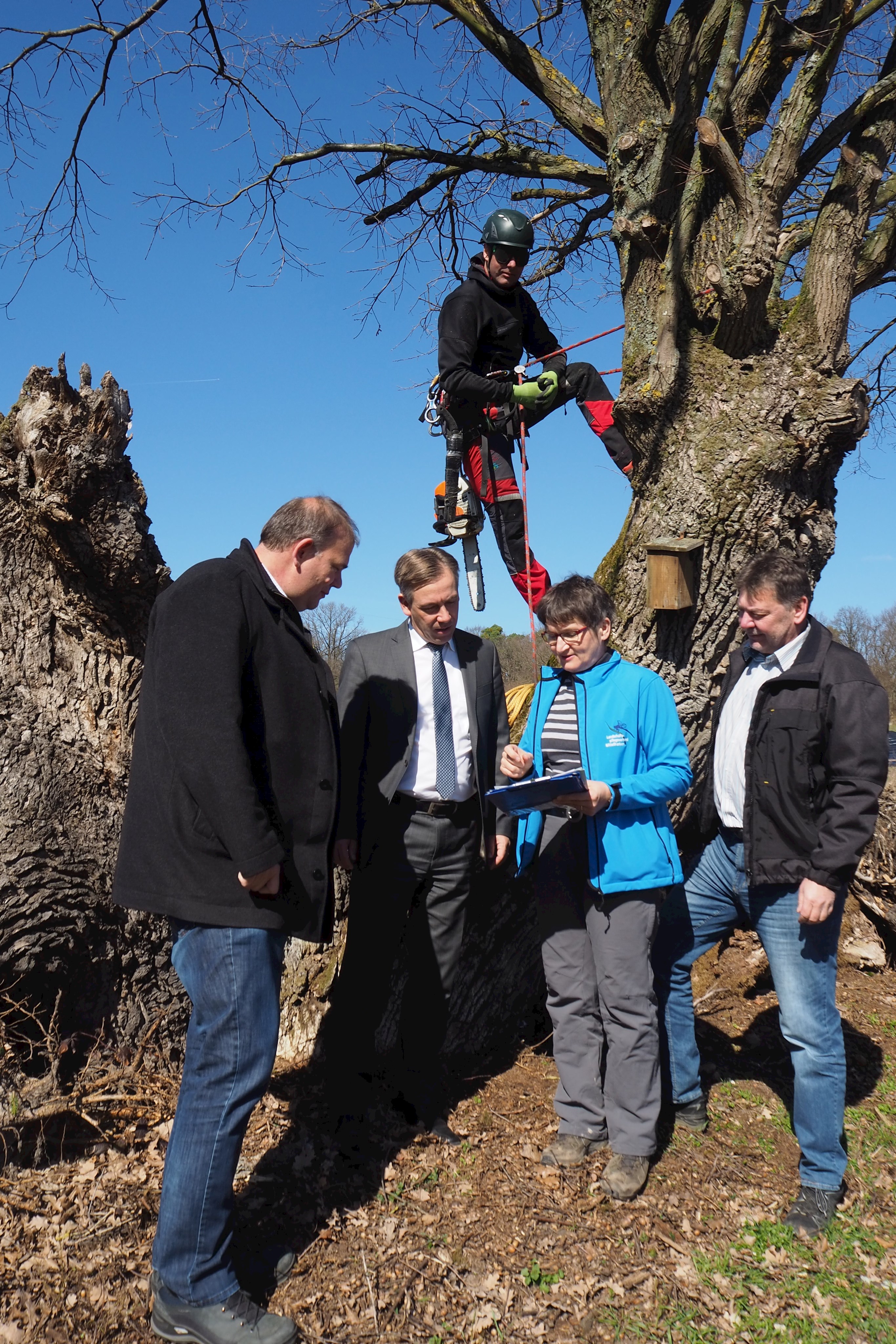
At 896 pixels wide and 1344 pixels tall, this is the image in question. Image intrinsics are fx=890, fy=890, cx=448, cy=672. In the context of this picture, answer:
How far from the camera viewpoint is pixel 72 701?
3.38 m

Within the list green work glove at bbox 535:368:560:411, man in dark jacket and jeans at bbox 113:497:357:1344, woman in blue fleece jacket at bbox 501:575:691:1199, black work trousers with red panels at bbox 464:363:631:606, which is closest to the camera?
man in dark jacket and jeans at bbox 113:497:357:1344

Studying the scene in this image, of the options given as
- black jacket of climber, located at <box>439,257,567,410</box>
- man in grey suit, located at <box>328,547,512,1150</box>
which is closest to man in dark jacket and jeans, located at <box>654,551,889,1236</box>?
man in grey suit, located at <box>328,547,512,1150</box>

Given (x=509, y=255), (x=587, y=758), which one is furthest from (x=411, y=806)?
(x=509, y=255)

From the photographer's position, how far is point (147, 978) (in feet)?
11.4

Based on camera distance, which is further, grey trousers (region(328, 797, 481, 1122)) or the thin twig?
grey trousers (region(328, 797, 481, 1122))

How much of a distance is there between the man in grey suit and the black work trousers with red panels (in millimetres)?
1600

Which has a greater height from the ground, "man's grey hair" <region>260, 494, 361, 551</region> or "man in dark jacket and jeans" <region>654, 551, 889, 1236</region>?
"man's grey hair" <region>260, 494, 361, 551</region>

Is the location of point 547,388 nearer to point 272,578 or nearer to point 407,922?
point 272,578

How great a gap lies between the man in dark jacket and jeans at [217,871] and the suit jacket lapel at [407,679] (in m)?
0.79

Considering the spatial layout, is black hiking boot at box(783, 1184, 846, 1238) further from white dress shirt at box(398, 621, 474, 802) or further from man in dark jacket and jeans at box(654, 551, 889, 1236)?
white dress shirt at box(398, 621, 474, 802)

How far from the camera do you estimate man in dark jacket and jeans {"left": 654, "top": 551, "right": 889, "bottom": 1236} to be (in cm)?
298

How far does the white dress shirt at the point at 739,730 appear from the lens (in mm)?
3254

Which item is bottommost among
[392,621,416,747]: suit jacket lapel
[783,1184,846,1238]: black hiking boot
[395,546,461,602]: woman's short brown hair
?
[783,1184,846,1238]: black hiking boot

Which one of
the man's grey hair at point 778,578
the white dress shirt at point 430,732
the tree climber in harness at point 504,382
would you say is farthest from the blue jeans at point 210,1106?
the tree climber in harness at point 504,382
